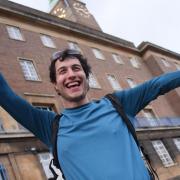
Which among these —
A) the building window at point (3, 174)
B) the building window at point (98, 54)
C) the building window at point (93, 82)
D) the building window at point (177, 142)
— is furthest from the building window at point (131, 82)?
the building window at point (3, 174)

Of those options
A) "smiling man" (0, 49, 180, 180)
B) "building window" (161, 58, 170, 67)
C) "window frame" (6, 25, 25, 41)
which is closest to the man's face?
"smiling man" (0, 49, 180, 180)

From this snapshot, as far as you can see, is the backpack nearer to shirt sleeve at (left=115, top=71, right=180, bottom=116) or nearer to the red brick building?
shirt sleeve at (left=115, top=71, right=180, bottom=116)

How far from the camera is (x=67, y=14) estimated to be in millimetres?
45469

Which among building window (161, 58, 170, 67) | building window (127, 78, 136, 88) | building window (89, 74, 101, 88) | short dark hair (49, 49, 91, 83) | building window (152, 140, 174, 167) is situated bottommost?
short dark hair (49, 49, 91, 83)

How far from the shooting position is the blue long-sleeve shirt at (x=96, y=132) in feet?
7.04

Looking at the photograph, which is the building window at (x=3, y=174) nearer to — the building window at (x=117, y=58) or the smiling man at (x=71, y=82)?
the smiling man at (x=71, y=82)

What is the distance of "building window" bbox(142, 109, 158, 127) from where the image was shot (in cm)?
2612

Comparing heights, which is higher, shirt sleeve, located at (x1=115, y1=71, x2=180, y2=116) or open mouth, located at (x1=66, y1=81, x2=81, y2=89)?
open mouth, located at (x1=66, y1=81, x2=81, y2=89)

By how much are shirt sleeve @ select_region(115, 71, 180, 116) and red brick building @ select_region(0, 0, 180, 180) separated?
11771mm

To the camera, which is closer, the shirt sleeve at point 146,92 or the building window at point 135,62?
the shirt sleeve at point 146,92

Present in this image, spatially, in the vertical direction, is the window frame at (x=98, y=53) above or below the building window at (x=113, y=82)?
above

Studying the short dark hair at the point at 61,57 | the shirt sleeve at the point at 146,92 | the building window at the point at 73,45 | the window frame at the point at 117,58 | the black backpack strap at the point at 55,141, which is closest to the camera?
the black backpack strap at the point at 55,141

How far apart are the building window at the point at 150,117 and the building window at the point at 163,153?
5.99ft

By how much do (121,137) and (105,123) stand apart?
15 cm
